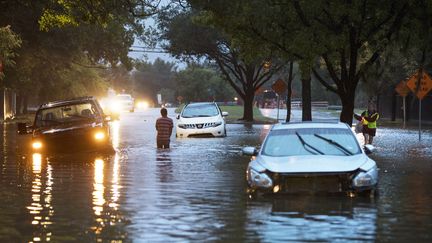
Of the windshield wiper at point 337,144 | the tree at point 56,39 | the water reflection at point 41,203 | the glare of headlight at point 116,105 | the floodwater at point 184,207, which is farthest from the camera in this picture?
the glare of headlight at point 116,105

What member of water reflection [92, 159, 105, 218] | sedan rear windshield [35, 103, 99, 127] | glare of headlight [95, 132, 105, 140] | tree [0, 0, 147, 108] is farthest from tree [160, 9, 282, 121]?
water reflection [92, 159, 105, 218]

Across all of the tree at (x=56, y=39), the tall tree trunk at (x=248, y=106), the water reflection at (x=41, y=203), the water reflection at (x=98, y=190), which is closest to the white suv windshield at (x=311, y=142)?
the water reflection at (x=98, y=190)

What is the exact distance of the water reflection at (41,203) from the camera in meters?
9.41

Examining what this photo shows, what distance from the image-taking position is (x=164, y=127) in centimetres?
2391

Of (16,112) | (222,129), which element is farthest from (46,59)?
(16,112)

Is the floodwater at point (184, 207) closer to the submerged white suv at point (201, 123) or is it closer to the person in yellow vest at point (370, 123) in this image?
the person in yellow vest at point (370, 123)

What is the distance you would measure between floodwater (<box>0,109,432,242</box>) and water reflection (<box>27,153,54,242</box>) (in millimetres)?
14

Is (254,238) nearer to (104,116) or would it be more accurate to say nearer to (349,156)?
(349,156)

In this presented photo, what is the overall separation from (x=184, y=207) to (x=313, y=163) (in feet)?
6.76

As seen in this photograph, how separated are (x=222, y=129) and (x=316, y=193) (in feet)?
65.6

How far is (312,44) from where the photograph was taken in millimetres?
22219

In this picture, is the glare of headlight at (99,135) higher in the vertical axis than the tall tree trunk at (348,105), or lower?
lower

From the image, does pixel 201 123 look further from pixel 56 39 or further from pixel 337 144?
pixel 337 144

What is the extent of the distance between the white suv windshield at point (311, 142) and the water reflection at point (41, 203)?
3.67 m
